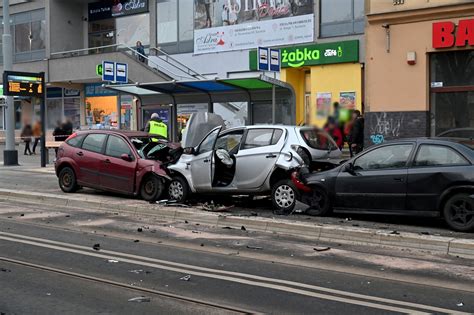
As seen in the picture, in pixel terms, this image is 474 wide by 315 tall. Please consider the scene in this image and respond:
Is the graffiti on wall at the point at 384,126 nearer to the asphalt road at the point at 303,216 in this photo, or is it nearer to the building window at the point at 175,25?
the asphalt road at the point at 303,216

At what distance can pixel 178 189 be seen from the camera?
11.2m

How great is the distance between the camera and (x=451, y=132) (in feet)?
49.3

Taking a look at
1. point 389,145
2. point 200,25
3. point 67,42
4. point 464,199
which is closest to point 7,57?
point 200,25

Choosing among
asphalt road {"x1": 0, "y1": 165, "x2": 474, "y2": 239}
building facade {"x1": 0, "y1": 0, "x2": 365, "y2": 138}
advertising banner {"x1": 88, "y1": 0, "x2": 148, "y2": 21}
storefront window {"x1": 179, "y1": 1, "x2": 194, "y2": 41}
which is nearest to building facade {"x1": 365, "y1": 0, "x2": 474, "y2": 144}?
building facade {"x1": 0, "y1": 0, "x2": 365, "y2": 138}

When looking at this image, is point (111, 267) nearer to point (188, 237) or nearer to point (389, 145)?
point (188, 237)

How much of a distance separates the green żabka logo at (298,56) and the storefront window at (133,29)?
8516 mm

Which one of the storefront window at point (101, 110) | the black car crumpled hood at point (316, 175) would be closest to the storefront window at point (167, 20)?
the storefront window at point (101, 110)

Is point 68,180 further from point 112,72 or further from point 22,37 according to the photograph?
point 22,37

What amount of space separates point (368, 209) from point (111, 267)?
437 cm

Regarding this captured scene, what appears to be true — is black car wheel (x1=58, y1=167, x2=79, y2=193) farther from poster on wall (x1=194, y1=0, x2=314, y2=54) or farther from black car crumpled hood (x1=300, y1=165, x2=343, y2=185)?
poster on wall (x1=194, y1=0, x2=314, y2=54)

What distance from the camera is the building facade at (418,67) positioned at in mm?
14820

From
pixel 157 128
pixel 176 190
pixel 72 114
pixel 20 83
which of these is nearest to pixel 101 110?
pixel 20 83

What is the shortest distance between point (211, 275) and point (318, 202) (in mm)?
3818

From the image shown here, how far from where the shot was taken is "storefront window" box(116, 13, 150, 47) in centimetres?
2744
